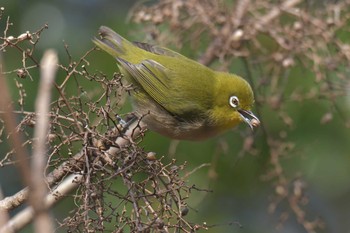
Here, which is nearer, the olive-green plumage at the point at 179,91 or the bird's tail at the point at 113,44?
the olive-green plumage at the point at 179,91

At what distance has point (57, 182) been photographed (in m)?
2.47

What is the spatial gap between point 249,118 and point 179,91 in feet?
1.62

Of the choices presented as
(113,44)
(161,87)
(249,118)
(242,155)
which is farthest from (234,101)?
(113,44)

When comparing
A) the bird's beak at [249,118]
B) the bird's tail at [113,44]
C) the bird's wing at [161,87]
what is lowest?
the bird's beak at [249,118]

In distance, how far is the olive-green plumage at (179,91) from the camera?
158 inches

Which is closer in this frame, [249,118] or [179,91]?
[249,118]

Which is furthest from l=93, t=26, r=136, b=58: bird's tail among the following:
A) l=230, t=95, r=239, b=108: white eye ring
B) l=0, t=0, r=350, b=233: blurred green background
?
l=230, t=95, r=239, b=108: white eye ring

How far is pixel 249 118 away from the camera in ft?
12.9

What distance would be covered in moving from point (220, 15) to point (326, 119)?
973 mm

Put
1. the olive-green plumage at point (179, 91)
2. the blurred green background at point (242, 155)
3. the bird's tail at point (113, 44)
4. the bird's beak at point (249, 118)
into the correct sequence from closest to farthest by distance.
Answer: the bird's beak at point (249, 118) < the olive-green plumage at point (179, 91) < the bird's tail at point (113, 44) < the blurred green background at point (242, 155)

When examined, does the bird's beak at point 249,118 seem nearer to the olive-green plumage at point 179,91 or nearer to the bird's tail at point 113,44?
the olive-green plumage at point 179,91

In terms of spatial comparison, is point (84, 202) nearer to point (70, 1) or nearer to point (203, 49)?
point (203, 49)

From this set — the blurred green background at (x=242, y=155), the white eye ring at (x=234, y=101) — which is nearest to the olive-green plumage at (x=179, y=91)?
the white eye ring at (x=234, y=101)

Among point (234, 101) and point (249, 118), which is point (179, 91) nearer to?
point (234, 101)
